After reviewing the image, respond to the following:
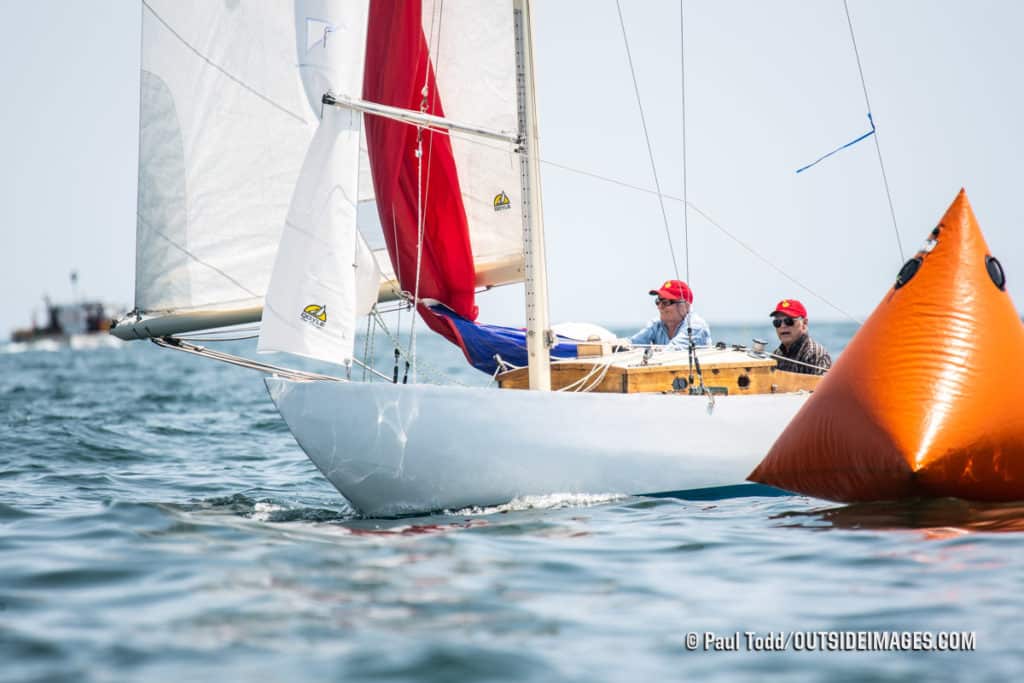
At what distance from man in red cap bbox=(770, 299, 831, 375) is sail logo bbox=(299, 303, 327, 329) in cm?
436

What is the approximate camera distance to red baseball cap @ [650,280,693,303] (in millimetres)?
10289

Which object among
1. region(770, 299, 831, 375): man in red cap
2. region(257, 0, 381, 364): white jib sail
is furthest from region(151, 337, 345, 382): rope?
region(770, 299, 831, 375): man in red cap

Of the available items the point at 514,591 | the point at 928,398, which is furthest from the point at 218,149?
the point at 928,398

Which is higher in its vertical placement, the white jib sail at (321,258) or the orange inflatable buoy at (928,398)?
the white jib sail at (321,258)

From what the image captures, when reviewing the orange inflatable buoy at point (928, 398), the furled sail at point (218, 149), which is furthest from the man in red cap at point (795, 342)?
the furled sail at point (218, 149)

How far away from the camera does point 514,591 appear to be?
5457mm

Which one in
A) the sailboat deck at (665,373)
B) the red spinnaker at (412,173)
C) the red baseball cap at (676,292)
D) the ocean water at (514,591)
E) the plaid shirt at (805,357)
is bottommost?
the ocean water at (514,591)

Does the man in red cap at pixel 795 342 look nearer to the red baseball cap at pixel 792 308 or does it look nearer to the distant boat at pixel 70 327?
the red baseball cap at pixel 792 308

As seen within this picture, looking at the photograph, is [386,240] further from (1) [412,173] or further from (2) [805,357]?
(2) [805,357]

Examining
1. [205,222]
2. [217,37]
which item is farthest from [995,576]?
[217,37]

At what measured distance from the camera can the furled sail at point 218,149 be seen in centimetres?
973

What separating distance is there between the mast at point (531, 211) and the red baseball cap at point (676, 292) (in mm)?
1924

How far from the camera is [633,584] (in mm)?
5676

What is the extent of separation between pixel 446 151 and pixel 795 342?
3.70m
